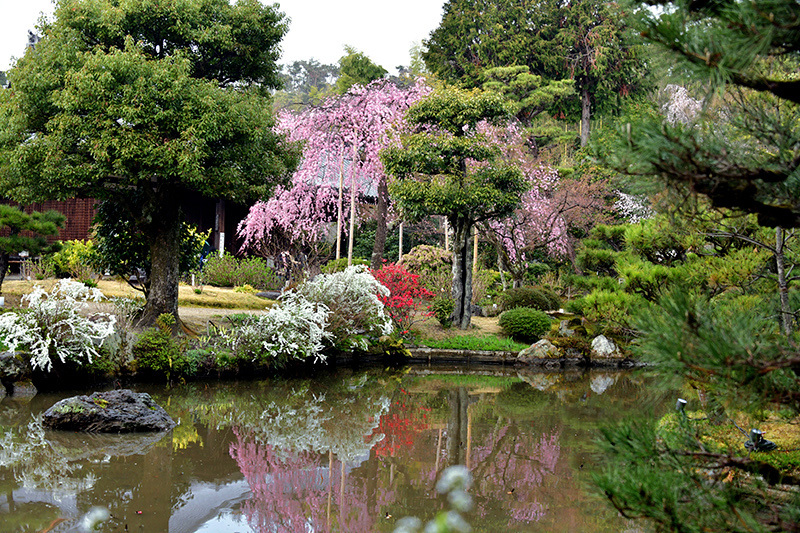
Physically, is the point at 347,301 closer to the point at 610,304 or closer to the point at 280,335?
the point at 280,335

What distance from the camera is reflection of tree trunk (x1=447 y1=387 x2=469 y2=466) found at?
5.83 meters

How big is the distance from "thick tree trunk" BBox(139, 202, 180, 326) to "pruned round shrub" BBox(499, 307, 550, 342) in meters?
6.69

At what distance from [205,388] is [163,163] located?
10.2 ft

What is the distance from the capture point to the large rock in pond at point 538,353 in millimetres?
12164

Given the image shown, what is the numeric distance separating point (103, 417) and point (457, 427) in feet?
12.1

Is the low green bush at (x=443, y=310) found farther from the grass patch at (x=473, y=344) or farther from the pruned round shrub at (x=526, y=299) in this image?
the pruned round shrub at (x=526, y=299)

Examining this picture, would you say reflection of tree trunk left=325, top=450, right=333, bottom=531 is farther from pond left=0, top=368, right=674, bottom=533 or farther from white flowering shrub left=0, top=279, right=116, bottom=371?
white flowering shrub left=0, top=279, right=116, bottom=371

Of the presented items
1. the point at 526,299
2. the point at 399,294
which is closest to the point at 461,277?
the point at 399,294

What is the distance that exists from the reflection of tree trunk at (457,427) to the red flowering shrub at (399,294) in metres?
3.13

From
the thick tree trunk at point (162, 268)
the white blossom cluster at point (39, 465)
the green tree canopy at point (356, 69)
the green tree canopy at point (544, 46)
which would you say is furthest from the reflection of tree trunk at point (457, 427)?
the green tree canopy at point (356, 69)

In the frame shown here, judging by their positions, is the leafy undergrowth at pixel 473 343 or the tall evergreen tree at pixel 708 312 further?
the leafy undergrowth at pixel 473 343

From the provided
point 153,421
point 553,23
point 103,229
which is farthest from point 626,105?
point 153,421

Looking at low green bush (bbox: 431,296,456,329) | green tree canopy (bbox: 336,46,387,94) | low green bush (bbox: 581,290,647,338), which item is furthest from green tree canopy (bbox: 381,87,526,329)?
green tree canopy (bbox: 336,46,387,94)

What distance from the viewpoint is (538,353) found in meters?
12.2
